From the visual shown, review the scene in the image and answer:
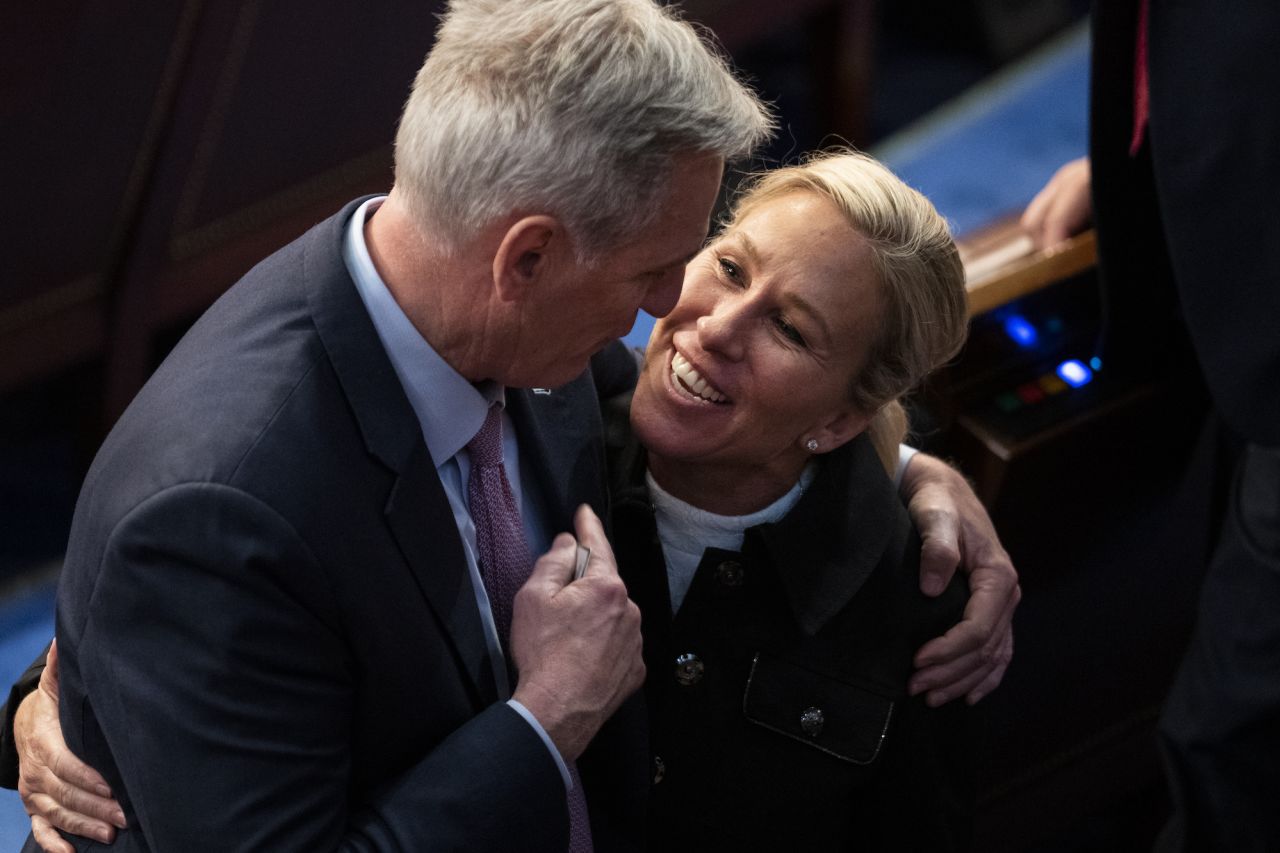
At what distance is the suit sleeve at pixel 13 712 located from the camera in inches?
69.9

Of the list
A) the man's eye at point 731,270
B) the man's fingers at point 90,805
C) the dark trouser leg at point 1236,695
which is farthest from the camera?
the dark trouser leg at point 1236,695

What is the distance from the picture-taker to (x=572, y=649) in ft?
4.94

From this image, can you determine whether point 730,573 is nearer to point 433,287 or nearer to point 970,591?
point 970,591

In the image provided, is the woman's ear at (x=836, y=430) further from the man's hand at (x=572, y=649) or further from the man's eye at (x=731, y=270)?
the man's hand at (x=572, y=649)

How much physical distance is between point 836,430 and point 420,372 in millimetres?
581

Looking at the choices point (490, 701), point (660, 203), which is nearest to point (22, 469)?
point (490, 701)

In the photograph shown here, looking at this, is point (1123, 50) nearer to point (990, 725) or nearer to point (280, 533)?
point (990, 725)

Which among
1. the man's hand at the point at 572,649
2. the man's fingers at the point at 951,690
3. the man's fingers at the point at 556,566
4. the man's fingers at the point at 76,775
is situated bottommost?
the man's fingers at the point at 951,690

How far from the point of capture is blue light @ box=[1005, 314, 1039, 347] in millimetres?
2439

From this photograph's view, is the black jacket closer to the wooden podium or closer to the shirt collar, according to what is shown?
the shirt collar

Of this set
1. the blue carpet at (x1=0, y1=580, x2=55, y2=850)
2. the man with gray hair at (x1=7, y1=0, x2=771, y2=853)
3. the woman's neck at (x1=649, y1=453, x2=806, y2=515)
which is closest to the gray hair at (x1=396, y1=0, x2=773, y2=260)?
the man with gray hair at (x1=7, y1=0, x2=771, y2=853)

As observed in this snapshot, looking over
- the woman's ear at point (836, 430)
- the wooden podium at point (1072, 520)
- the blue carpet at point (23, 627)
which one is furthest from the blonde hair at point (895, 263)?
the blue carpet at point (23, 627)

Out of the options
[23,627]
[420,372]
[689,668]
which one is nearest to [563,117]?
[420,372]

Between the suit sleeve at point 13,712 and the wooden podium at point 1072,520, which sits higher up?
the suit sleeve at point 13,712
